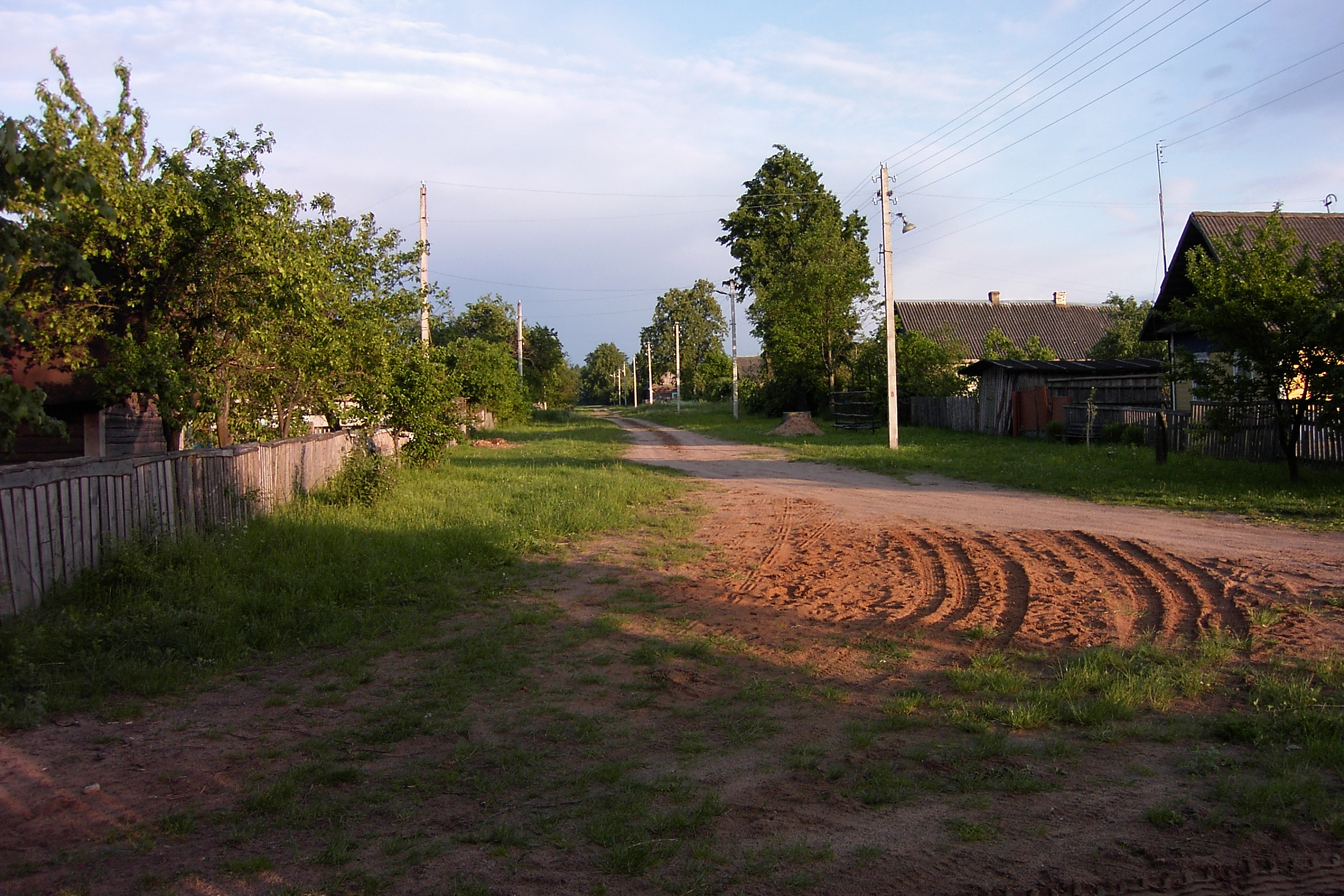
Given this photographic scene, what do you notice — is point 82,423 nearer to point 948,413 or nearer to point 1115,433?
point 1115,433

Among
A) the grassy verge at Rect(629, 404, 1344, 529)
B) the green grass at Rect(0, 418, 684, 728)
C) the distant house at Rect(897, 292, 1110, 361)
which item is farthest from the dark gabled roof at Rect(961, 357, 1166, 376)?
the distant house at Rect(897, 292, 1110, 361)

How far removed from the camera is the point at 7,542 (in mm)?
6867

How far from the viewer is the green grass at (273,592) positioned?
6.19m

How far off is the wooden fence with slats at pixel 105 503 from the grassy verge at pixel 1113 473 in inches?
485

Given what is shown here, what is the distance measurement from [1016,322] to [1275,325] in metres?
40.3

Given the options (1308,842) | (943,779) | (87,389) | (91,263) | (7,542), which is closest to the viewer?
(1308,842)

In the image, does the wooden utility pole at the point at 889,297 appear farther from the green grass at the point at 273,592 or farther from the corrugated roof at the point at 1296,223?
the green grass at the point at 273,592

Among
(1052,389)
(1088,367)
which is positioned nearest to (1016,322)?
(1088,367)

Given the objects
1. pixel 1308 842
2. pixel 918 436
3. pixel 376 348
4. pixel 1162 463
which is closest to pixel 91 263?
pixel 376 348

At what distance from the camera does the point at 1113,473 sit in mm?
16734

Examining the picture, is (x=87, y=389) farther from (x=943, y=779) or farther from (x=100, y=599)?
(x=943, y=779)

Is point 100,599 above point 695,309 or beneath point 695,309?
beneath

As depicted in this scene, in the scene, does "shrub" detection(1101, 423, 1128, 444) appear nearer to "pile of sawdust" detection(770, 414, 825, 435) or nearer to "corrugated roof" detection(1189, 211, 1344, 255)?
"corrugated roof" detection(1189, 211, 1344, 255)

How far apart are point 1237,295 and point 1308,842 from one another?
1266 cm
